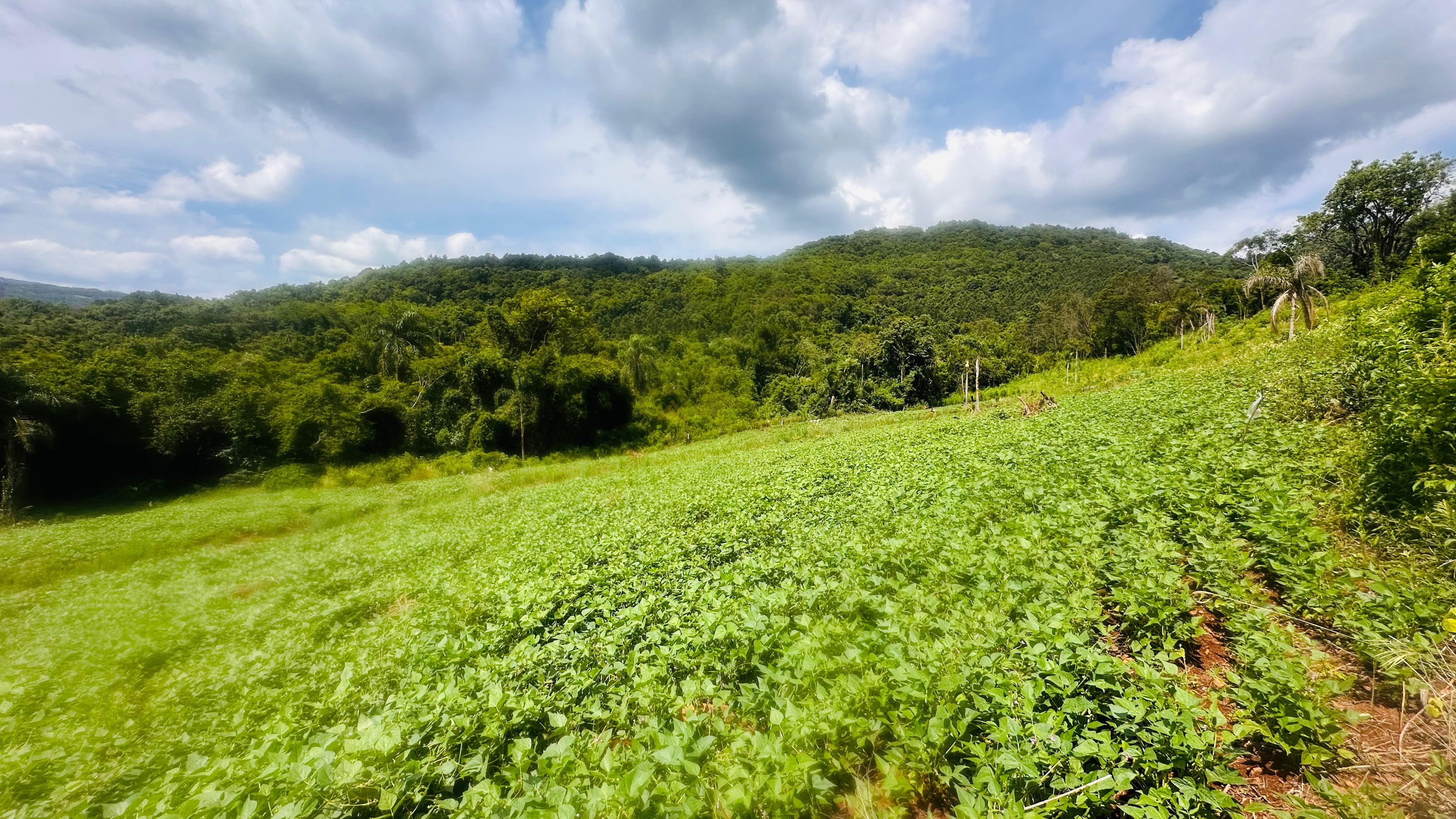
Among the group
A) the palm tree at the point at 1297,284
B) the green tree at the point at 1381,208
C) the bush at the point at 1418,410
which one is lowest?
the bush at the point at 1418,410

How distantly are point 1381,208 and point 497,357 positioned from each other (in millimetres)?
59724

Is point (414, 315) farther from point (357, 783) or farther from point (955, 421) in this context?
point (357, 783)

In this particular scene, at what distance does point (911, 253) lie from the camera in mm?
108062

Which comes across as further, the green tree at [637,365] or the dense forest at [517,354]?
the green tree at [637,365]

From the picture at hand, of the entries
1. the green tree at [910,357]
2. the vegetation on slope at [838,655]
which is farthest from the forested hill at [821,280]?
the vegetation on slope at [838,655]

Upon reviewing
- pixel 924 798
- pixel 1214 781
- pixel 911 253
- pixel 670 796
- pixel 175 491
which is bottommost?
pixel 175 491

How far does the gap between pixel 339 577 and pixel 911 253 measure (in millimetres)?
114645

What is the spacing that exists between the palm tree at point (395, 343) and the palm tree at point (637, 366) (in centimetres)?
1615

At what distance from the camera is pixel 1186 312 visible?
4469 cm

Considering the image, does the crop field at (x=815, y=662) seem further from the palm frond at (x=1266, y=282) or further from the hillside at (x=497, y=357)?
the hillside at (x=497, y=357)

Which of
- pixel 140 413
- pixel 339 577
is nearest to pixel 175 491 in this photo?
pixel 140 413

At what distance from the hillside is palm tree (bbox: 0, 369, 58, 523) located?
468 millimetres

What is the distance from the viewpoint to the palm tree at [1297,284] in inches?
619

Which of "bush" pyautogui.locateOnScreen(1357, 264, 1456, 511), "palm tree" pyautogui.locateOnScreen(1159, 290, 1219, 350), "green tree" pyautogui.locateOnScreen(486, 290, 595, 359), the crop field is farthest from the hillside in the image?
"bush" pyautogui.locateOnScreen(1357, 264, 1456, 511)
